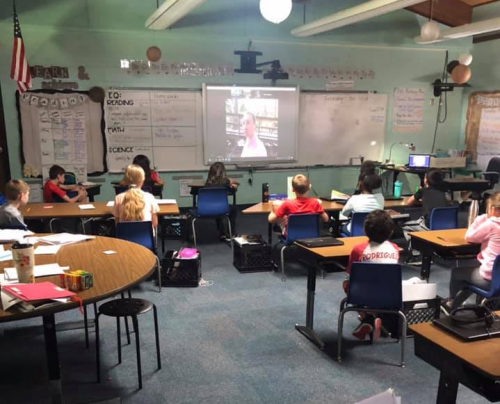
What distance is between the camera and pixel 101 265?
2.22m

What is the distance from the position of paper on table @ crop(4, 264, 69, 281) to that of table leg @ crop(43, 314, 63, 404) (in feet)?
0.76

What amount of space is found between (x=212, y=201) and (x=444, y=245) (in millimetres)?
2726

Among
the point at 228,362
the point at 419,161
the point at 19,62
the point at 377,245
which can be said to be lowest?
the point at 228,362

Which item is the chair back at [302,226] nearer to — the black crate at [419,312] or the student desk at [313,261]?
the student desk at [313,261]

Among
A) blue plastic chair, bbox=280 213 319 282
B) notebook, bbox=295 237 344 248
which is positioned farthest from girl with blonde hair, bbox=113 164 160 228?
notebook, bbox=295 237 344 248

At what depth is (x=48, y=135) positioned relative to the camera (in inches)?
248

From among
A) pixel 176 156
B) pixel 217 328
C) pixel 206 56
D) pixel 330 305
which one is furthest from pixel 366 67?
pixel 217 328

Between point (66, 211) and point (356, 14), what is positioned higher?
point (356, 14)

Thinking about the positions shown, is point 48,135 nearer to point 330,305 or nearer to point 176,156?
point 176,156

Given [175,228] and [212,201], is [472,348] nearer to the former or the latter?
[212,201]

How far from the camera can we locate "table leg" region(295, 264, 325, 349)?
3.03 m

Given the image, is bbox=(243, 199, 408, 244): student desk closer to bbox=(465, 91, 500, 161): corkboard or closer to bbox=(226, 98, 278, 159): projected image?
bbox=(226, 98, 278, 159): projected image

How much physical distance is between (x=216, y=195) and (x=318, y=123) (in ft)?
10.1

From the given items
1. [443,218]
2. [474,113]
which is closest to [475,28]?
[474,113]
